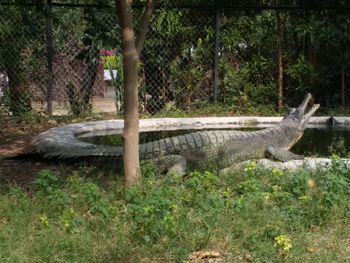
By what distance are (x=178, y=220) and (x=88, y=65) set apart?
7120mm

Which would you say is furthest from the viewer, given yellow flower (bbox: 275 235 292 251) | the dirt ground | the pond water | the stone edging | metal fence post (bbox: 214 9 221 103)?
metal fence post (bbox: 214 9 221 103)

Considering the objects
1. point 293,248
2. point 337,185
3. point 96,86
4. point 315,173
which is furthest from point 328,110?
point 293,248

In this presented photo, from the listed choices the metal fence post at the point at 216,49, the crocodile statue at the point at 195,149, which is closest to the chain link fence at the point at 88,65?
the metal fence post at the point at 216,49

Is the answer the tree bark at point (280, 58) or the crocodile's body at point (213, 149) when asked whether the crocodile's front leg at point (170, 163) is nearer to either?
the crocodile's body at point (213, 149)

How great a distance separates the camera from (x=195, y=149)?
19.2 feet

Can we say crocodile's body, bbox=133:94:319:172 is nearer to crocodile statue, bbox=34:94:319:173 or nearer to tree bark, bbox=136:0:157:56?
crocodile statue, bbox=34:94:319:173

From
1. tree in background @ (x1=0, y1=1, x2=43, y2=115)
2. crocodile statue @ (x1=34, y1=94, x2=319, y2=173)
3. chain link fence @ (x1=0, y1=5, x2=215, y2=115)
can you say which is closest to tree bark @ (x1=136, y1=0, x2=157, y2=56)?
crocodile statue @ (x1=34, y1=94, x2=319, y2=173)

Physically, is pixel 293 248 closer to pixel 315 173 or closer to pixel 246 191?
pixel 246 191

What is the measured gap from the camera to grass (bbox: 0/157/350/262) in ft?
10.3

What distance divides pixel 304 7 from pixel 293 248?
7651 mm

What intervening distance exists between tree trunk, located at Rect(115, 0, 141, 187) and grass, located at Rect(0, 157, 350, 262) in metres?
0.15

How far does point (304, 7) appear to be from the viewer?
10.1 meters

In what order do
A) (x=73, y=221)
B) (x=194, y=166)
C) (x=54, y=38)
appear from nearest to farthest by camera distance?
(x=73, y=221) → (x=194, y=166) → (x=54, y=38)

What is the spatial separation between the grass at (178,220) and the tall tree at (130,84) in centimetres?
16
